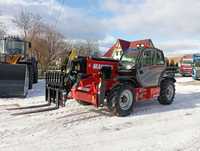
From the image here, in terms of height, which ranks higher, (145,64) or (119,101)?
(145,64)

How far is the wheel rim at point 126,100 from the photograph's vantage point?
804 cm

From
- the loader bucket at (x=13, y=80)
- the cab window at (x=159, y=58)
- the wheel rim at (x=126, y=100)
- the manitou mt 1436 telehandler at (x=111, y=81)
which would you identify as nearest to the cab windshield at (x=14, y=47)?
the loader bucket at (x=13, y=80)

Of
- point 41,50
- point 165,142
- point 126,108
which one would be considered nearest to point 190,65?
point 41,50

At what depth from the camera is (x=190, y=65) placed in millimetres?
26859

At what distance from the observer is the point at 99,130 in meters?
6.43

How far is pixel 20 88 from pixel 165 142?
748cm

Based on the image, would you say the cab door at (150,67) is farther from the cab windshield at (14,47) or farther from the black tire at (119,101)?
the cab windshield at (14,47)

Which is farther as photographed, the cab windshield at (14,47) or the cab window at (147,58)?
Result: the cab windshield at (14,47)

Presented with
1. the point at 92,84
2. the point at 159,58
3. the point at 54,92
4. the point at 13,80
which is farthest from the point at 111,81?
the point at 13,80

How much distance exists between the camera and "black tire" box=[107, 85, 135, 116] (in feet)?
25.8

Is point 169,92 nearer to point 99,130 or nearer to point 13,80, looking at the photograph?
point 99,130

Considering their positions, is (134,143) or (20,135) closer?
(134,143)

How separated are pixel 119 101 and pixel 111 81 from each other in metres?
0.66

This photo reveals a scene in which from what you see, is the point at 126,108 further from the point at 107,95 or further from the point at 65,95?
the point at 65,95
